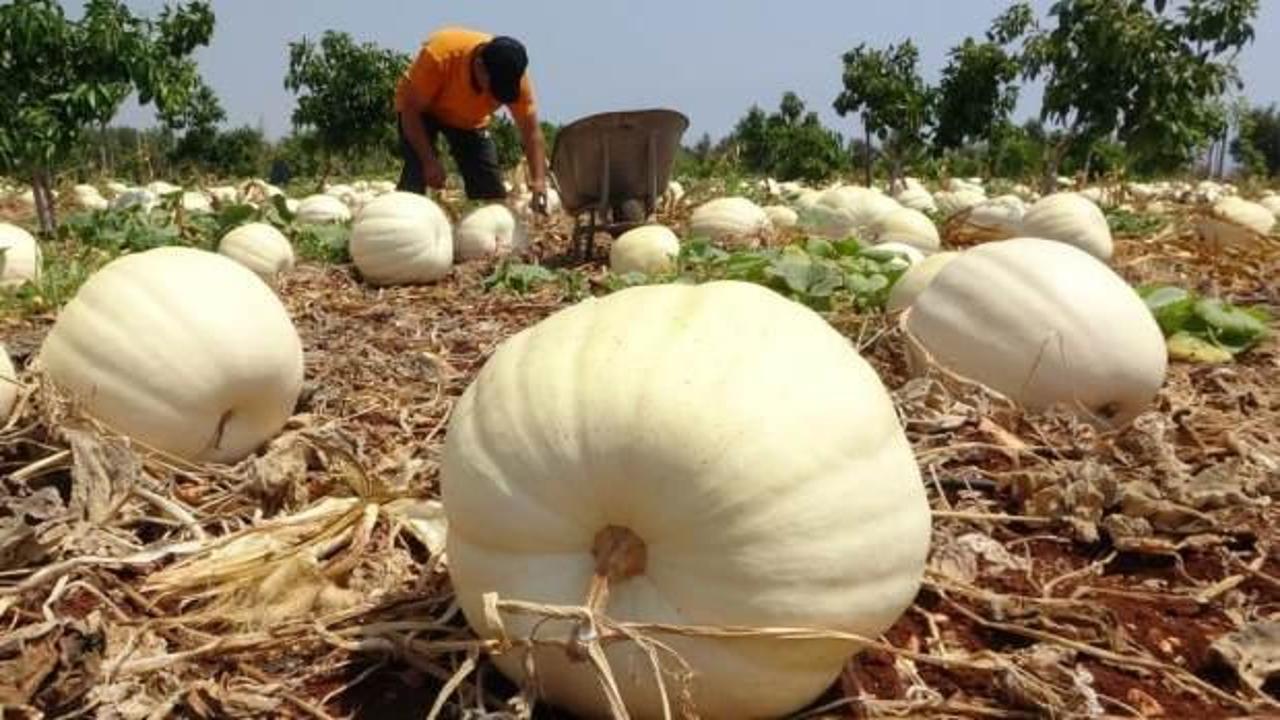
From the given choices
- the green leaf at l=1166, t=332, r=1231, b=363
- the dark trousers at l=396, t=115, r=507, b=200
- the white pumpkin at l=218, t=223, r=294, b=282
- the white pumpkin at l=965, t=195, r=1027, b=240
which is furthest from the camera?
the dark trousers at l=396, t=115, r=507, b=200

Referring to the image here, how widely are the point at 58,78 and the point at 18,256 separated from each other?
227 inches

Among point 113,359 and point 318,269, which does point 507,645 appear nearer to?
point 113,359

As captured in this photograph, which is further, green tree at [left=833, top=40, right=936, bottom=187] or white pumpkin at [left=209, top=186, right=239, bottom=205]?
green tree at [left=833, top=40, right=936, bottom=187]

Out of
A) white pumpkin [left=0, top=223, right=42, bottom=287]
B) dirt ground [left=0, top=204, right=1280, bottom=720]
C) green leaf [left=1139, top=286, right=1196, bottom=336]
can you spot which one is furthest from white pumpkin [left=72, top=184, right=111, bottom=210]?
green leaf [left=1139, top=286, right=1196, bottom=336]

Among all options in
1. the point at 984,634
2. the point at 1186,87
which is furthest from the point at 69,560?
the point at 1186,87

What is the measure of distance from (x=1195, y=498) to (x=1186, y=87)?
11.2 meters

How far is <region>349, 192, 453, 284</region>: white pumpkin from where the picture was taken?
6.45 m

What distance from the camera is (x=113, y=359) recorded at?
8.56ft

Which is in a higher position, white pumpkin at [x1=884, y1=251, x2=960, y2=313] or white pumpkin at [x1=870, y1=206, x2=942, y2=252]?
white pumpkin at [x1=884, y1=251, x2=960, y2=313]

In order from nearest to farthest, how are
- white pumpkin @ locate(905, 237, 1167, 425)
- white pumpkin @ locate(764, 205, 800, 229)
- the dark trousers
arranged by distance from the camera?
white pumpkin @ locate(905, 237, 1167, 425) → white pumpkin @ locate(764, 205, 800, 229) → the dark trousers

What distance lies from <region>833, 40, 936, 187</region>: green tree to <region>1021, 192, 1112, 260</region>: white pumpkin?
18.0m

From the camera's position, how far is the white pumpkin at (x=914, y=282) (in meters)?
3.63

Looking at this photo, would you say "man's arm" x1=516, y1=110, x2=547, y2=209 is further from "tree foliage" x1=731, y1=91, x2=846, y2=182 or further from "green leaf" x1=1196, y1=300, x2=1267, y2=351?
"tree foliage" x1=731, y1=91, x2=846, y2=182

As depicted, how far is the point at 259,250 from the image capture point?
20.7 ft
